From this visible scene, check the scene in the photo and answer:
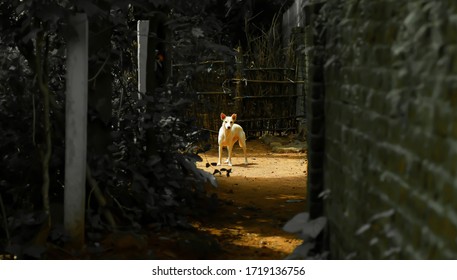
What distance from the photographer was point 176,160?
808 cm

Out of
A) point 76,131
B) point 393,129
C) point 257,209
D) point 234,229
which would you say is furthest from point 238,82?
point 393,129

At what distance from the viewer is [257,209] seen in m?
8.54

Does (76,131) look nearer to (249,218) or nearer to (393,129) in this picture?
(249,218)

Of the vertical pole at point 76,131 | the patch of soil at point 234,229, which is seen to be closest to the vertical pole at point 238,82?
the patch of soil at point 234,229

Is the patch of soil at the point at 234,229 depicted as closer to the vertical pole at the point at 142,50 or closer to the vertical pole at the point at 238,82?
the vertical pole at the point at 142,50

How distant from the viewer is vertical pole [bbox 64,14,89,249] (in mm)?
5938

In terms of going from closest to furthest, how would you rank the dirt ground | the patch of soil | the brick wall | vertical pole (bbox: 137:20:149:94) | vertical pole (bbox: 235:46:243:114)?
the brick wall
the patch of soil
the dirt ground
vertical pole (bbox: 137:20:149:94)
vertical pole (bbox: 235:46:243:114)

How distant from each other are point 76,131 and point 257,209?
309 centimetres

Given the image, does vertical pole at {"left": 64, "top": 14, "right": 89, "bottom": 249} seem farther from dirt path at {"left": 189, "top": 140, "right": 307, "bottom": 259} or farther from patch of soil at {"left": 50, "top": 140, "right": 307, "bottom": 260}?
dirt path at {"left": 189, "top": 140, "right": 307, "bottom": 259}

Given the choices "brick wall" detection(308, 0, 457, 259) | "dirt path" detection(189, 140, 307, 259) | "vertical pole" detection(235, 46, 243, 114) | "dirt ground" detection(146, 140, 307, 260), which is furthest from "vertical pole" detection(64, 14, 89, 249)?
"vertical pole" detection(235, 46, 243, 114)

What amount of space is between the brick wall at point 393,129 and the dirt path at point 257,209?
176 cm

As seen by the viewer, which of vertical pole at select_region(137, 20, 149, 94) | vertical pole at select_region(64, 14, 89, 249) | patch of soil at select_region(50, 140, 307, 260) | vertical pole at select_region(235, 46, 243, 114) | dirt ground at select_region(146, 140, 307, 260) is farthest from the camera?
vertical pole at select_region(235, 46, 243, 114)
